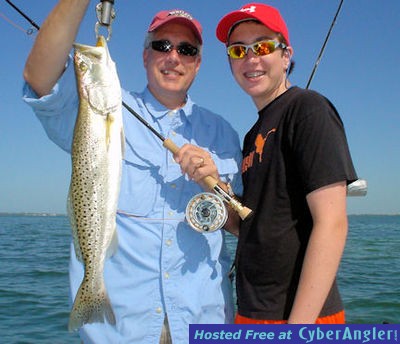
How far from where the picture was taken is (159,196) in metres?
3.37

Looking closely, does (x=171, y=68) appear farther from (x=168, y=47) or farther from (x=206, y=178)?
(x=206, y=178)

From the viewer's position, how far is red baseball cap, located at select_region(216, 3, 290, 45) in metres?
3.26

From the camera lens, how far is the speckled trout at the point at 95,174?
110 inches

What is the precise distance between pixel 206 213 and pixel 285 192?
645mm

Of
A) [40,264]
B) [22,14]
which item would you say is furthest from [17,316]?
[22,14]

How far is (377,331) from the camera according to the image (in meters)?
2.64

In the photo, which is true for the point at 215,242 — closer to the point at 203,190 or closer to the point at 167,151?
the point at 203,190

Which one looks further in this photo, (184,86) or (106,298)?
(184,86)

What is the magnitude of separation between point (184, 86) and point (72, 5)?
1.29m

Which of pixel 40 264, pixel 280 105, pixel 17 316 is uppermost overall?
pixel 280 105

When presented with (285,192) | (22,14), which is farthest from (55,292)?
(285,192)

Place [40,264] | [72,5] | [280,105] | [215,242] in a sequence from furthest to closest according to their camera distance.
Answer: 1. [40,264]
2. [215,242]
3. [280,105]
4. [72,5]

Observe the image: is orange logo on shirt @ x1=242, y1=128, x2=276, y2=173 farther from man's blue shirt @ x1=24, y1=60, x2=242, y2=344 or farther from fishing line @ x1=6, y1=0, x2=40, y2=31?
fishing line @ x1=6, y1=0, x2=40, y2=31

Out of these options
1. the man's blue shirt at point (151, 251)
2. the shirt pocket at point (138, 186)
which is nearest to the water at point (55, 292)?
the man's blue shirt at point (151, 251)
